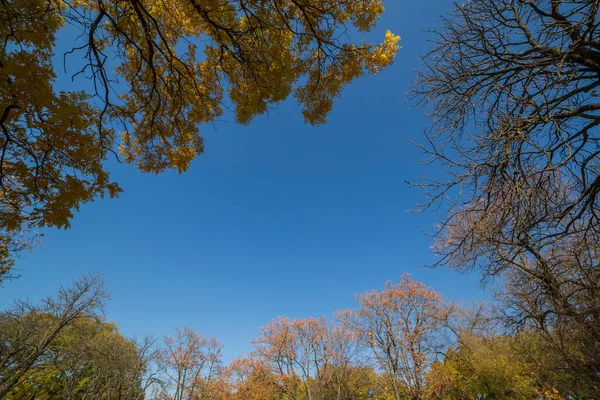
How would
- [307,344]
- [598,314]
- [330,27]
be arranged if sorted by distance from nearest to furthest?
[330,27] < [598,314] < [307,344]

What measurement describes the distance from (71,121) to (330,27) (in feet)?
9.56

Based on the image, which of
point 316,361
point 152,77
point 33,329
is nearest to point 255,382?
point 316,361

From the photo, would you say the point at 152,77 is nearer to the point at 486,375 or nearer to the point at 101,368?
the point at 101,368

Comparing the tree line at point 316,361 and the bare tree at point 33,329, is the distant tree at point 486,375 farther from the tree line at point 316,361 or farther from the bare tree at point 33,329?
the bare tree at point 33,329

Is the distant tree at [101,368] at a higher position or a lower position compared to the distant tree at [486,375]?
higher

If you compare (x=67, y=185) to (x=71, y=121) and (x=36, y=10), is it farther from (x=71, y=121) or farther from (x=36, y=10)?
(x=36, y=10)

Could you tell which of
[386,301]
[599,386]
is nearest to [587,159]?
[599,386]

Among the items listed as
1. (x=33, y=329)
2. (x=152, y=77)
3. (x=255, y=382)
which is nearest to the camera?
(x=152, y=77)

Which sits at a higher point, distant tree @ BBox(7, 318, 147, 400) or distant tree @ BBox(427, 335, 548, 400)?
distant tree @ BBox(7, 318, 147, 400)

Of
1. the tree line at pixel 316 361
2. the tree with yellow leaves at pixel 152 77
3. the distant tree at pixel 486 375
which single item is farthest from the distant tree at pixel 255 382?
the tree with yellow leaves at pixel 152 77

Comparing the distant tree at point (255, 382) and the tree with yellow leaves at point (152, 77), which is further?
the distant tree at point (255, 382)

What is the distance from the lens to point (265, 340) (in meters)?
22.0

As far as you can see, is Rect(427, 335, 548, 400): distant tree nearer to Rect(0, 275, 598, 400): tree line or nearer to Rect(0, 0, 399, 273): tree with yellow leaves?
Rect(0, 275, 598, 400): tree line

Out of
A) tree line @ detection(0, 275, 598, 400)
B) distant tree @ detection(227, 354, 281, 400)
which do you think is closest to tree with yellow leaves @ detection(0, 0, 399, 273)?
tree line @ detection(0, 275, 598, 400)
